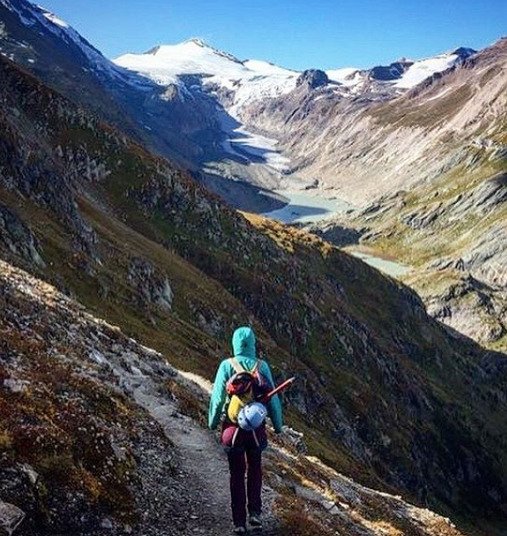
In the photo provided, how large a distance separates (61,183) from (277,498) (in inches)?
1793

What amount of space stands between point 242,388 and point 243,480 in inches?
86.5

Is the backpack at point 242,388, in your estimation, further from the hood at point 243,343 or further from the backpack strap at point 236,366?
the hood at point 243,343

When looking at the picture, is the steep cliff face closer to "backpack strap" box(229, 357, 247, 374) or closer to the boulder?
"backpack strap" box(229, 357, 247, 374)

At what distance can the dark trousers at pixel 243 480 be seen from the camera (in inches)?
519

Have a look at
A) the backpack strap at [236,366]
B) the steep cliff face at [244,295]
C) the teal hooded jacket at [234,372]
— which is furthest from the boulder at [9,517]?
the steep cliff face at [244,295]

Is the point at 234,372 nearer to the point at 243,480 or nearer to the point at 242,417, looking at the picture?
the point at 242,417

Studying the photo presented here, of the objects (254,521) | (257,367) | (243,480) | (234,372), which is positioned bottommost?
(254,521)

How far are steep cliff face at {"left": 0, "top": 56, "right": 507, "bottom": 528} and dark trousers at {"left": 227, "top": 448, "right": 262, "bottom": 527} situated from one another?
2519 centimetres

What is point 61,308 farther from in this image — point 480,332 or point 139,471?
point 480,332

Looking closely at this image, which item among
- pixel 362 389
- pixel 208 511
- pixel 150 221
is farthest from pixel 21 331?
pixel 362 389

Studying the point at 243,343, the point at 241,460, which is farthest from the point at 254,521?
the point at 243,343

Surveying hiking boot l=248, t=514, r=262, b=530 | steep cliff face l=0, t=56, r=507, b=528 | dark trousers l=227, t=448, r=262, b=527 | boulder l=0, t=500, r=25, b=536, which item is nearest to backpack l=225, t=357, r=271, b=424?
dark trousers l=227, t=448, r=262, b=527

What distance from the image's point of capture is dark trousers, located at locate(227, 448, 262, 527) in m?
13.2

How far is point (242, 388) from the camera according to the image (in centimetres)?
1299
